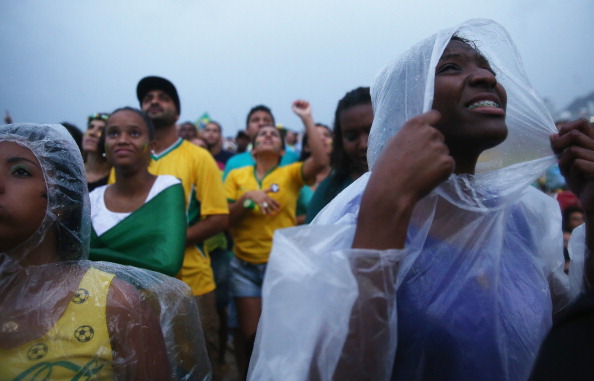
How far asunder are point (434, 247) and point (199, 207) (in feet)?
6.99

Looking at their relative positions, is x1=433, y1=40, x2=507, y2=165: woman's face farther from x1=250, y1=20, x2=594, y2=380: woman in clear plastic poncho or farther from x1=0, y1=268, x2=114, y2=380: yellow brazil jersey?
x1=0, y1=268, x2=114, y2=380: yellow brazil jersey

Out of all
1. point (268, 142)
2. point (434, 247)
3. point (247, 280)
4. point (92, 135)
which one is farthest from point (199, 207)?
point (434, 247)

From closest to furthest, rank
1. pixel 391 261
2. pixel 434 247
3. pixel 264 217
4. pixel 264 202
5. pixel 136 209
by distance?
pixel 391 261, pixel 434 247, pixel 136 209, pixel 264 202, pixel 264 217

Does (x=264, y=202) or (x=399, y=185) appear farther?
(x=264, y=202)

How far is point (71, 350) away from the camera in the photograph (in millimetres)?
1222

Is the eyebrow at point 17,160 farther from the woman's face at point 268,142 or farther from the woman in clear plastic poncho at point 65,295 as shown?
the woman's face at point 268,142

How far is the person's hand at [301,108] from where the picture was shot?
370 cm

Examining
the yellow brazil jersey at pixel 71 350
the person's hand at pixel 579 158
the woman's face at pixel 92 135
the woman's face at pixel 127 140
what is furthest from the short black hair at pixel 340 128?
the woman's face at pixel 92 135

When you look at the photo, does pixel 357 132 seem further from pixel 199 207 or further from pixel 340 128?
pixel 199 207

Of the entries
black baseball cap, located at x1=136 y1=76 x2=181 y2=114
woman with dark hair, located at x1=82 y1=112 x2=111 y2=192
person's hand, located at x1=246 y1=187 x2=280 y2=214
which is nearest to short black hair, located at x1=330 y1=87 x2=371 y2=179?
person's hand, located at x1=246 y1=187 x2=280 y2=214

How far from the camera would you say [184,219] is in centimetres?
230

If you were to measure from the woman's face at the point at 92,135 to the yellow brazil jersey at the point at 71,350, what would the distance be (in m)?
2.59

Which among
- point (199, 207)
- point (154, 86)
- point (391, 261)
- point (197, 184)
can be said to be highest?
point (154, 86)

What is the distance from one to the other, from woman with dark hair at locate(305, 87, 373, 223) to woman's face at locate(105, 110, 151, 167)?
1007 millimetres
